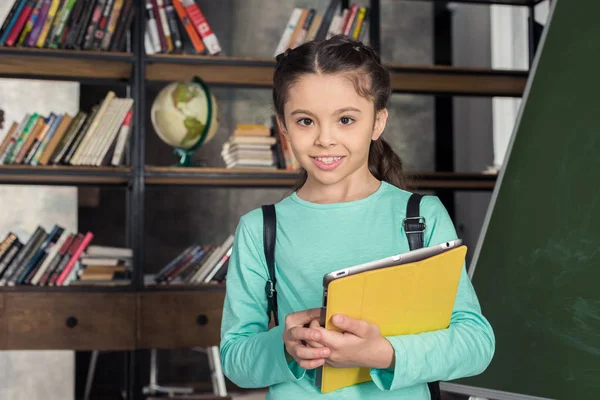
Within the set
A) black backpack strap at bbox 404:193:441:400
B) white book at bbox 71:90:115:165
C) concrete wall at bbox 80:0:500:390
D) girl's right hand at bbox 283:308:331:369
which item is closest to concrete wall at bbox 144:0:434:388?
concrete wall at bbox 80:0:500:390

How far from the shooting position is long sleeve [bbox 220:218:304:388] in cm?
104

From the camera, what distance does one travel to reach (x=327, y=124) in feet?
3.57

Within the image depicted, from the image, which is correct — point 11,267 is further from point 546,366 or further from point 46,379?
point 546,366

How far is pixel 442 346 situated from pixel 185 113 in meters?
2.18

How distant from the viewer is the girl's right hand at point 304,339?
0.92 metres

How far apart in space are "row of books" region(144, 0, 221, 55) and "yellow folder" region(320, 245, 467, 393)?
2.17 metres

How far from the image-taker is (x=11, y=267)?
2846 mm

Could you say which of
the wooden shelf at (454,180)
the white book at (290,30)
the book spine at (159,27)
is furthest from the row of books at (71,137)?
the wooden shelf at (454,180)

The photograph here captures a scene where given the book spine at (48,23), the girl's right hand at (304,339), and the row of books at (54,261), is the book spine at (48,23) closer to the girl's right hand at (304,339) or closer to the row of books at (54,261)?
the row of books at (54,261)

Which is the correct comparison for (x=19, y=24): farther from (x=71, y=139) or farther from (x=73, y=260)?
(x=73, y=260)

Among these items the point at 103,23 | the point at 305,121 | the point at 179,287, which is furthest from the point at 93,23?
the point at 305,121

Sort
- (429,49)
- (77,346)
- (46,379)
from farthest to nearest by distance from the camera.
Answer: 1. (429,49)
2. (46,379)
3. (77,346)

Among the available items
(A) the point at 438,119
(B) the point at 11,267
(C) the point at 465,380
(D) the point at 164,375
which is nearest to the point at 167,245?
(D) the point at 164,375

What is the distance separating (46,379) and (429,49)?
369cm
